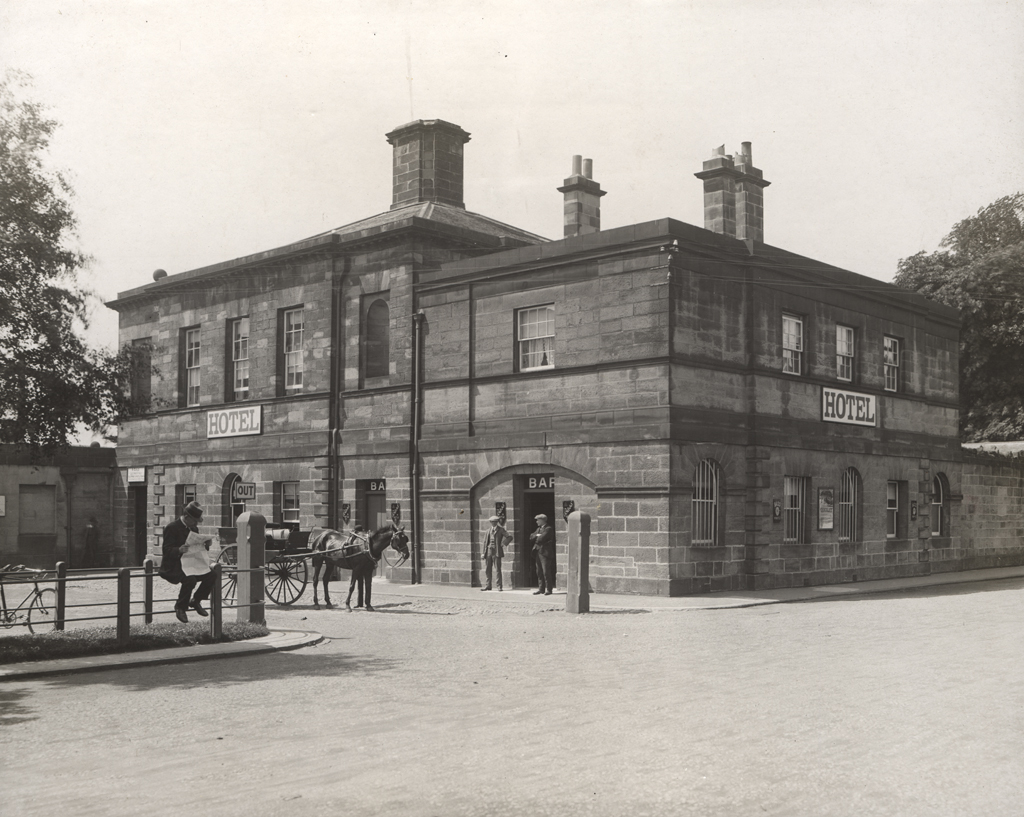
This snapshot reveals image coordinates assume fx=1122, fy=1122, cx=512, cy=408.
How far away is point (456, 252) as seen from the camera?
26.6 metres

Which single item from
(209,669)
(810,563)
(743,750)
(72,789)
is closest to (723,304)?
(810,563)

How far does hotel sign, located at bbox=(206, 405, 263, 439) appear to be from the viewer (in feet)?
95.9

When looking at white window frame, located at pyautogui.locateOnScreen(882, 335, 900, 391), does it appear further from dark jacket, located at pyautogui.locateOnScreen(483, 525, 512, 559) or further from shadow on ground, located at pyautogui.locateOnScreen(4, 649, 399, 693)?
shadow on ground, located at pyautogui.locateOnScreen(4, 649, 399, 693)

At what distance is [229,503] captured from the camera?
30.2 metres

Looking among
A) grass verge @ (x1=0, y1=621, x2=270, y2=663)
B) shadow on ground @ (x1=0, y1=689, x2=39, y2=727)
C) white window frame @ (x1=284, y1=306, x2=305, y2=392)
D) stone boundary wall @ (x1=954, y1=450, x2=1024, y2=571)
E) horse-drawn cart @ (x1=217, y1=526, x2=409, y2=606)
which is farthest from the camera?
stone boundary wall @ (x1=954, y1=450, x2=1024, y2=571)

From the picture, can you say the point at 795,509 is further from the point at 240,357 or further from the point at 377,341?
the point at 240,357

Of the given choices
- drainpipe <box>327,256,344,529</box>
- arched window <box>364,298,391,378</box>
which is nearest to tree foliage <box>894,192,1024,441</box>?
arched window <box>364,298,391,378</box>

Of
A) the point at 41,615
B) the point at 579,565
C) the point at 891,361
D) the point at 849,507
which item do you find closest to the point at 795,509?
the point at 849,507

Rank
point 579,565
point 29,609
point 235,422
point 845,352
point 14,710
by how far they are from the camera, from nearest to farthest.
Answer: point 14,710
point 29,609
point 579,565
point 845,352
point 235,422

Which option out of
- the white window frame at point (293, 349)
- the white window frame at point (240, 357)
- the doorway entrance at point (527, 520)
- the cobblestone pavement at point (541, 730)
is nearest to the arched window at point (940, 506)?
the doorway entrance at point (527, 520)

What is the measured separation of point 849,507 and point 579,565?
10179 millimetres

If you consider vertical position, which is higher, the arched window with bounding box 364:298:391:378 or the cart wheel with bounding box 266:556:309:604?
the arched window with bounding box 364:298:391:378

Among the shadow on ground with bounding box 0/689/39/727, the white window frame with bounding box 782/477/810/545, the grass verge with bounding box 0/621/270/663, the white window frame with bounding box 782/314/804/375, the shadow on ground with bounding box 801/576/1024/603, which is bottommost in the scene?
the shadow on ground with bounding box 801/576/1024/603

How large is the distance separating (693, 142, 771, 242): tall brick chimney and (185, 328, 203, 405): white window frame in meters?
14.8
